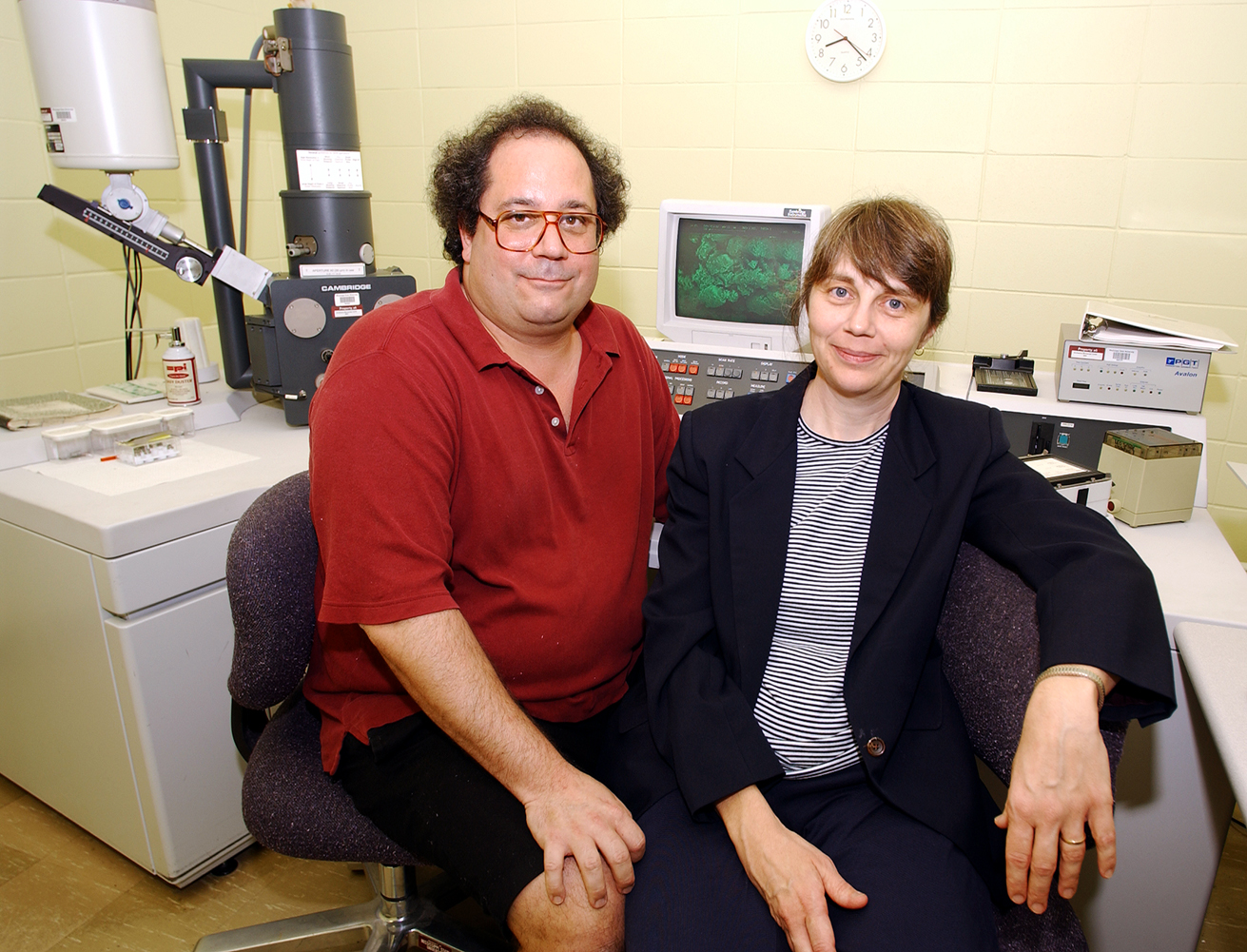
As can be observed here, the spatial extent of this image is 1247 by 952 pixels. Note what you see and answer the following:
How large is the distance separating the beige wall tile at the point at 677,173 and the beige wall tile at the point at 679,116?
26 millimetres

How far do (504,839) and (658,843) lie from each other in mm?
195

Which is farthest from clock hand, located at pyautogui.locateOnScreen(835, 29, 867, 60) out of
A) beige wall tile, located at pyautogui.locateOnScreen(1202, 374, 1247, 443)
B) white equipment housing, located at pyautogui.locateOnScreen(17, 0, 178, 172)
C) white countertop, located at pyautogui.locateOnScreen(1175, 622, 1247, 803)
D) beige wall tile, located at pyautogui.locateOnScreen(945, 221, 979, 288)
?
white countertop, located at pyautogui.locateOnScreen(1175, 622, 1247, 803)

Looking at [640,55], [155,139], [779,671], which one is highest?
[640,55]

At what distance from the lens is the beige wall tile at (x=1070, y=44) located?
2189mm

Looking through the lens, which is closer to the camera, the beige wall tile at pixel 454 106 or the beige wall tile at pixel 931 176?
the beige wall tile at pixel 931 176

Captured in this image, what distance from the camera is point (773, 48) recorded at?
2469mm

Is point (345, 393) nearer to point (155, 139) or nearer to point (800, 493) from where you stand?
point (800, 493)

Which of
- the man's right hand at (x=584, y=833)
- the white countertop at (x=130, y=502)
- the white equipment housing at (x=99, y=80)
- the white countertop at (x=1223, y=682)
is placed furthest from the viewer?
the white equipment housing at (x=99, y=80)

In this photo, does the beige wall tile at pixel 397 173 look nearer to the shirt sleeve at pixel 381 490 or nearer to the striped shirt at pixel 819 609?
the shirt sleeve at pixel 381 490

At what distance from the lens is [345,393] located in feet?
3.53

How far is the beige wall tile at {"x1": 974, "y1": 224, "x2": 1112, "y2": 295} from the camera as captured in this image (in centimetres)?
236

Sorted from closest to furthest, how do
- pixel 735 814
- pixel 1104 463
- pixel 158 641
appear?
pixel 735 814 < pixel 158 641 < pixel 1104 463

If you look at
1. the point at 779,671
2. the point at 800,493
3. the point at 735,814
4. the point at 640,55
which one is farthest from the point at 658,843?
the point at 640,55

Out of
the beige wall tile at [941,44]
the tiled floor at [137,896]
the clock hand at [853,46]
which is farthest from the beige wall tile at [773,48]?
the tiled floor at [137,896]
